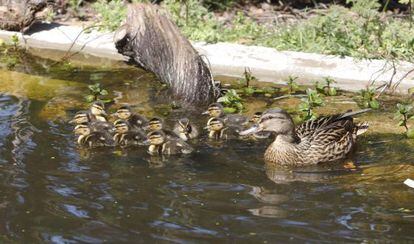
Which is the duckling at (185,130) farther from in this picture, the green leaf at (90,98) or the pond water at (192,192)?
the green leaf at (90,98)

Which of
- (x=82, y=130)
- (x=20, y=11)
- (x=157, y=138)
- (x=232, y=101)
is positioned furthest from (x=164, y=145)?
(x=20, y=11)

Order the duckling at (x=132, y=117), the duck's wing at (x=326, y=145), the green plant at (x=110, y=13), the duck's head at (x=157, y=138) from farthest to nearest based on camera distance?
1. the green plant at (x=110, y=13)
2. the duckling at (x=132, y=117)
3. the duck's wing at (x=326, y=145)
4. the duck's head at (x=157, y=138)

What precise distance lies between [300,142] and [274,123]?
327mm

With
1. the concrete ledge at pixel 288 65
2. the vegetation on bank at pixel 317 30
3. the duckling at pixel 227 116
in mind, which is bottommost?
the duckling at pixel 227 116

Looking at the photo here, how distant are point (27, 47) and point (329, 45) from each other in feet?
14.1

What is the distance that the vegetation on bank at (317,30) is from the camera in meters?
11.0

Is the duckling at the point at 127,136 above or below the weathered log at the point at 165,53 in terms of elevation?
below

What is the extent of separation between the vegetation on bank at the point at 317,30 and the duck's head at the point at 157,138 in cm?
367

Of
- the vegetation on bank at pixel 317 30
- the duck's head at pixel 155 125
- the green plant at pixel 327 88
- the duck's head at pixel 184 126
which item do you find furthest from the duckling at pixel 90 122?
the vegetation on bank at pixel 317 30

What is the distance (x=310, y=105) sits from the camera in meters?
9.33

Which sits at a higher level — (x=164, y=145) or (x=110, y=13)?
(x=110, y=13)

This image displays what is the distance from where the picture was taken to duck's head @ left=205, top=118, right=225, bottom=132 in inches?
338

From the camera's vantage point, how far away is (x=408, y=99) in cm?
988

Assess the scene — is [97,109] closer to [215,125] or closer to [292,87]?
[215,125]
